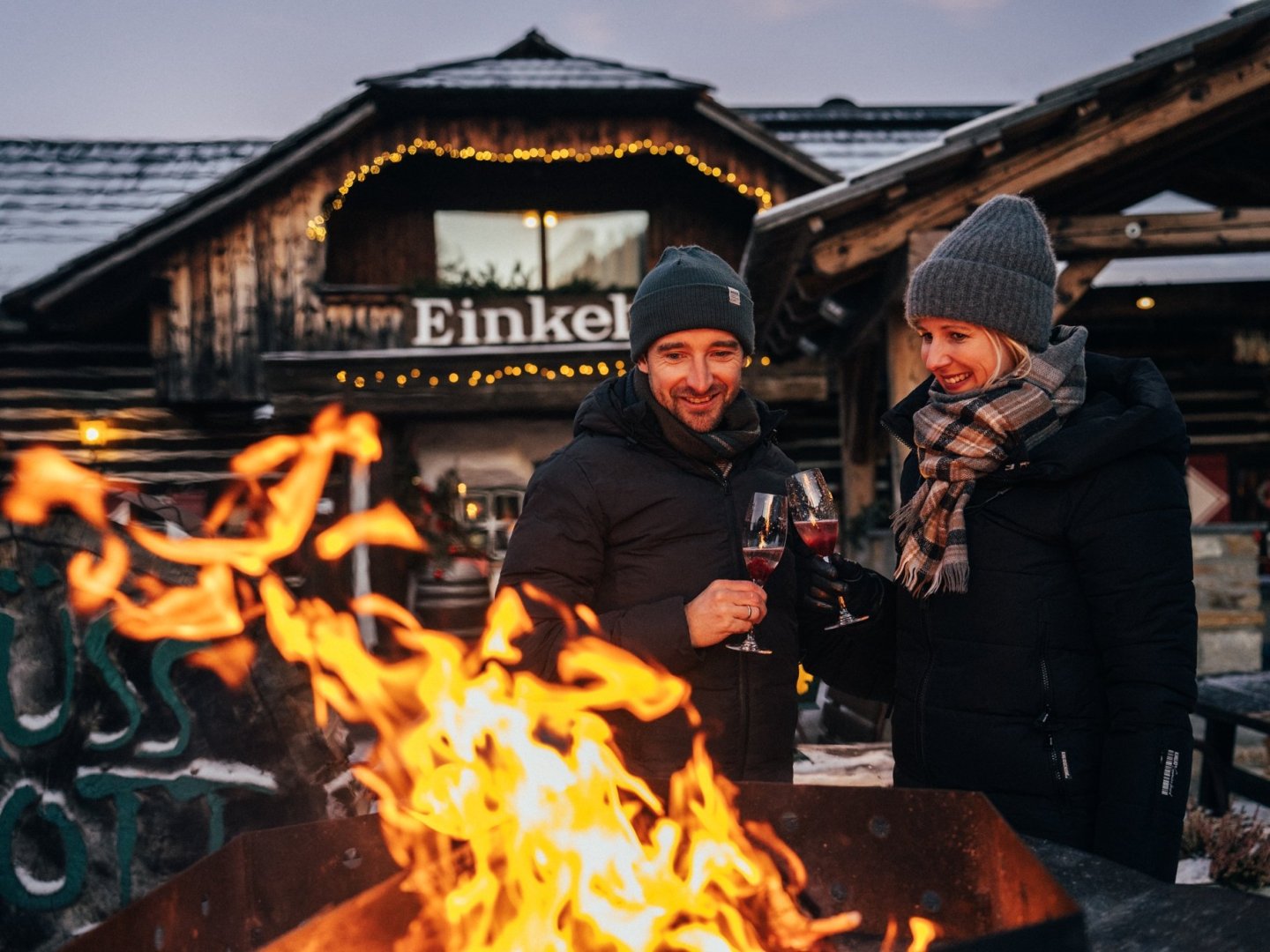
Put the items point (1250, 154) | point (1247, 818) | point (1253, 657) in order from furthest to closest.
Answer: point (1253, 657), point (1250, 154), point (1247, 818)

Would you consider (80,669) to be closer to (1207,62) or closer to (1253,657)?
(1207,62)

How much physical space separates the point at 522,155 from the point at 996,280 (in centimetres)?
996

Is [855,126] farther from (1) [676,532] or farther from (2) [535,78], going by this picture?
(1) [676,532]

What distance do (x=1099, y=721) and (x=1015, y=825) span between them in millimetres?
297

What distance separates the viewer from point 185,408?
1135cm

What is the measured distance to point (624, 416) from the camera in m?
2.47

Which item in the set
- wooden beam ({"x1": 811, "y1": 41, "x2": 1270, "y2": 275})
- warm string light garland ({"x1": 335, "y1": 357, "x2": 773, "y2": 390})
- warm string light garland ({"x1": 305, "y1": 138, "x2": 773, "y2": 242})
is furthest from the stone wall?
warm string light garland ({"x1": 305, "y1": 138, "x2": 773, "y2": 242})

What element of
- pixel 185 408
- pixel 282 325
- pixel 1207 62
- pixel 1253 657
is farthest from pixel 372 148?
pixel 1253 657

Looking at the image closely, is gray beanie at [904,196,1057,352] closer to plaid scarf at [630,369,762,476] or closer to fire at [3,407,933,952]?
plaid scarf at [630,369,762,476]

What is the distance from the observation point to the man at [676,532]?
229cm

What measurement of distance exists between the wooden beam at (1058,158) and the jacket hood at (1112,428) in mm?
3493

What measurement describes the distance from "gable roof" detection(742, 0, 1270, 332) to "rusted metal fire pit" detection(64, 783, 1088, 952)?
3.80 m

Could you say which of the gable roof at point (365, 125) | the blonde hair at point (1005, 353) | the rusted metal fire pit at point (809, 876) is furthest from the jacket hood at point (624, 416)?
the gable roof at point (365, 125)

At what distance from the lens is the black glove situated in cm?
227
